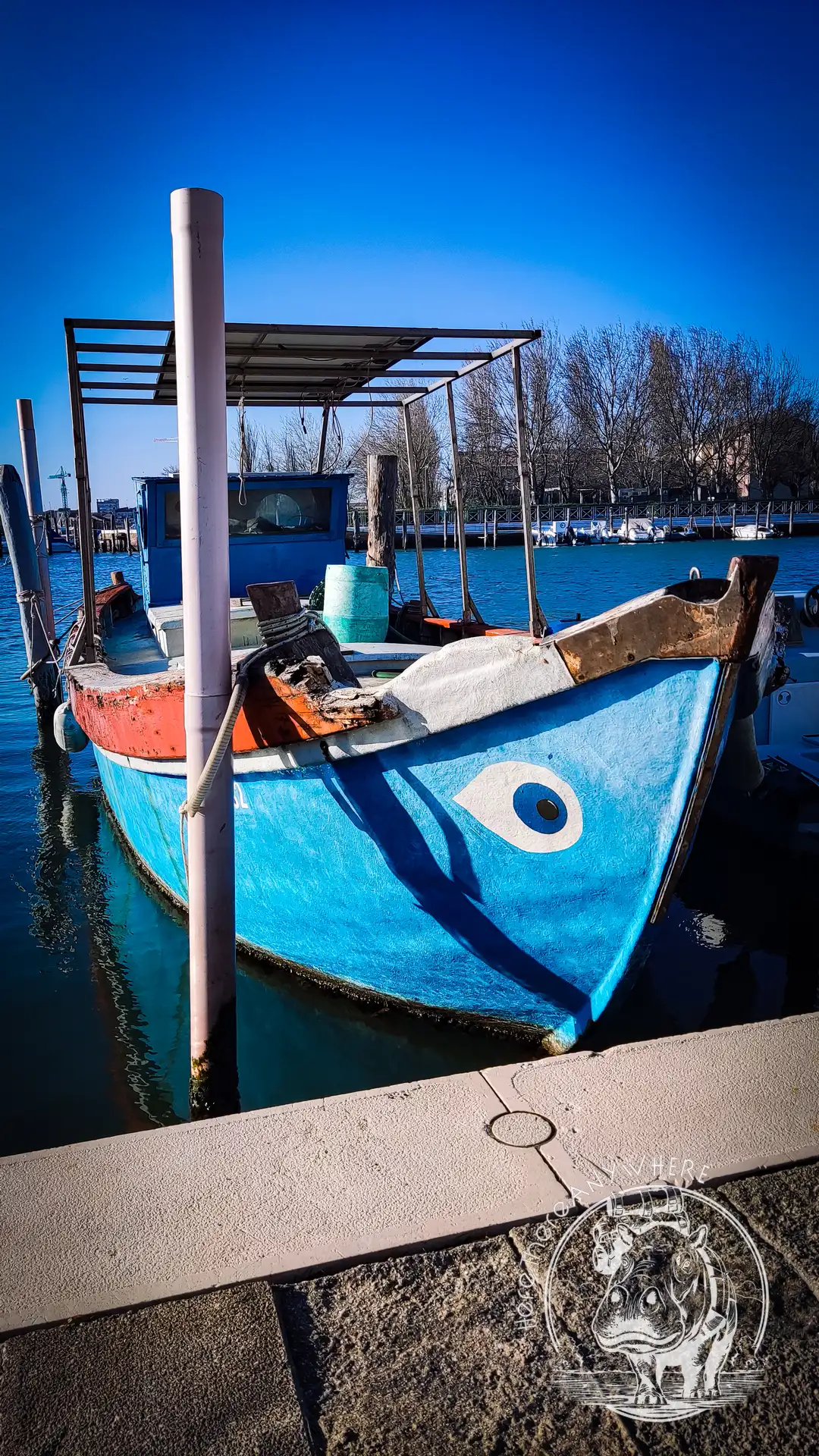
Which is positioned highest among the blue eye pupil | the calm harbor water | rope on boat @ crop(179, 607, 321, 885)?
rope on boat @ crop(179, 607, 321, 885)

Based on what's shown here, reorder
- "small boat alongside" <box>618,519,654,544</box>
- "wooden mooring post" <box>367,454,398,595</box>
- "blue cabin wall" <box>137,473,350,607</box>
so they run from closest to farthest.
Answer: "blue cabin wall" <box>137,473,350,607</box>, "wooden mooring post" <box>367,454,398,595</box>, "small boat alongside" <box>618,519,654,544</box>

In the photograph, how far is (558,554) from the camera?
5794cm

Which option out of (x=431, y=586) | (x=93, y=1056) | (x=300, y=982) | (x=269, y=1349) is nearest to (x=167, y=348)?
(x=300, y=982)

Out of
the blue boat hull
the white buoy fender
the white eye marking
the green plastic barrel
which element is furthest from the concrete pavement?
the white buoy fender

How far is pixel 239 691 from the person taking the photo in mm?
3480

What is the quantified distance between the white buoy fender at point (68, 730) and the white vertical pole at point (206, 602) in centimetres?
459

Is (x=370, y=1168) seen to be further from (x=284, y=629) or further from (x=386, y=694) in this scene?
(x=284, y=629)

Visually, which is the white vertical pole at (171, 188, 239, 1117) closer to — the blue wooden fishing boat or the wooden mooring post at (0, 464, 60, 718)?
the blue wooden fishing boat

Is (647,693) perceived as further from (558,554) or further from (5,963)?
(558,554)

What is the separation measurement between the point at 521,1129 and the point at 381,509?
30.1 feet

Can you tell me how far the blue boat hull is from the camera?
10.8ft

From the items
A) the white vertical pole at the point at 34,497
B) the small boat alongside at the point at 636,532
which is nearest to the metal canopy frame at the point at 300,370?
the white vertical pole at the point at 34,497

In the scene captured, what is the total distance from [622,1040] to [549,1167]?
8.46 ft

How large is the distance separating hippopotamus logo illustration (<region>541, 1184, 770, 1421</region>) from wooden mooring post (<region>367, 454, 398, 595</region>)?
8.84 metres
